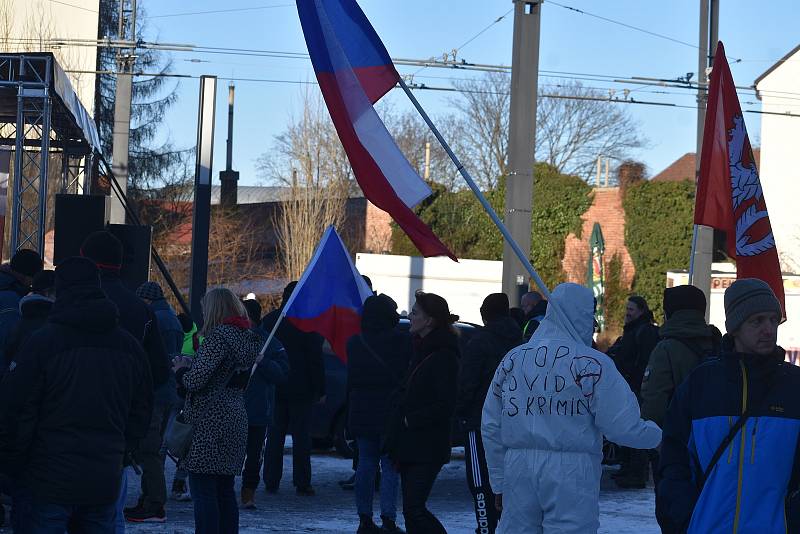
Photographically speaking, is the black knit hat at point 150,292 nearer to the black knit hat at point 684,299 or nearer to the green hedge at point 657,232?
the black knit hat at point 684,299

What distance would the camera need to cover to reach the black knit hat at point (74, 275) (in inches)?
205

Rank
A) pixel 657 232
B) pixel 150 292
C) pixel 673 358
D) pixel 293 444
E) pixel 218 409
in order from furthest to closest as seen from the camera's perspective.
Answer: pixel 657 232 < pixel 293 444 < pixel 150 292 < pixel 673 358 < pixel 218 409

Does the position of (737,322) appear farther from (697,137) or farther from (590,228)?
(590,228)

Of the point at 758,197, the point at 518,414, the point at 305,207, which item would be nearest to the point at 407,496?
the point at 518,414

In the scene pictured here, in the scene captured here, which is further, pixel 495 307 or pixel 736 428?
pixel 495 307

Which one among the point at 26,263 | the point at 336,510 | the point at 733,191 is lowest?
the point at 336,510

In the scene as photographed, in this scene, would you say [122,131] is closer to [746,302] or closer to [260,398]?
[260,398]

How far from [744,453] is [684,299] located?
325 cm

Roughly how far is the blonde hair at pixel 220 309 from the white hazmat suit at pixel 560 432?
7.77 ft

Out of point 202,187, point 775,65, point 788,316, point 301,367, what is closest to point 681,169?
point 775,65

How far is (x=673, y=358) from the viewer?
23.4 ft

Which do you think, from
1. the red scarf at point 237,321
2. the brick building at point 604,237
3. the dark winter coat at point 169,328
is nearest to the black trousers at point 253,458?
the dark winter coat at point 169,328

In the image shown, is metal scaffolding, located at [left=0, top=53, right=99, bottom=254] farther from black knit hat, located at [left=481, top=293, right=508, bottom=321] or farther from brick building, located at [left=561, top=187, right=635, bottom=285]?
brick building, located at [left=561, top=187, right=635, bottom=285]

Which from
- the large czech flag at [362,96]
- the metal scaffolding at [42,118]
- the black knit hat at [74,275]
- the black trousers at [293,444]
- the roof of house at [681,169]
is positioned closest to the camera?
the black knit hat at [74,275]
